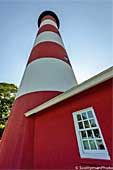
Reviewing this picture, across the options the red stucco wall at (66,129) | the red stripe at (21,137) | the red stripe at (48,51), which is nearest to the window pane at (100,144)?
the red stucco wall at (66,129)

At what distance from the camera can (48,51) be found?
736 centimetres

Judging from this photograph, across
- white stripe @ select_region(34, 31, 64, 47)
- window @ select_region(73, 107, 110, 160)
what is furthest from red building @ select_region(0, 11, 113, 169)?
white stripe @ select_region(34, 31, 64, 47)

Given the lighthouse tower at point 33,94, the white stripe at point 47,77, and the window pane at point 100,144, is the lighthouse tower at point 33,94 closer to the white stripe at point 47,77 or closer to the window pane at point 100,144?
the white stripe at point 47,77

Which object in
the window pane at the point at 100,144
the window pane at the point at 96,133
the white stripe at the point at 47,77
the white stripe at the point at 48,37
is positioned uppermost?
the white stripe at the point at 48,37

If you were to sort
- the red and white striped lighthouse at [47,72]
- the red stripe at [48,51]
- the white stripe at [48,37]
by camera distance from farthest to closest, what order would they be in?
1. the white stripe at [48,37]
2. the red stripe at [48,51]
3. the red and white striped lighthouse at [47,72]

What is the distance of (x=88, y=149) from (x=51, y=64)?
4473 mm

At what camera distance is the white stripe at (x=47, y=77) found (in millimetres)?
6074

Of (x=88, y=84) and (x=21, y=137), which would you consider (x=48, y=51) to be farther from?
(x=88, y=84)

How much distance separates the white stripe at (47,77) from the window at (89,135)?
99.1 inches

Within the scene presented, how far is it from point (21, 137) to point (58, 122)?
1646mm

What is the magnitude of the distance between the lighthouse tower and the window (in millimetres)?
1857

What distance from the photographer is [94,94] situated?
3357 mm

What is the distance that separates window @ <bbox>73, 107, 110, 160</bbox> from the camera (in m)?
3.04

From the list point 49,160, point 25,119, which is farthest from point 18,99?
point 49,160
